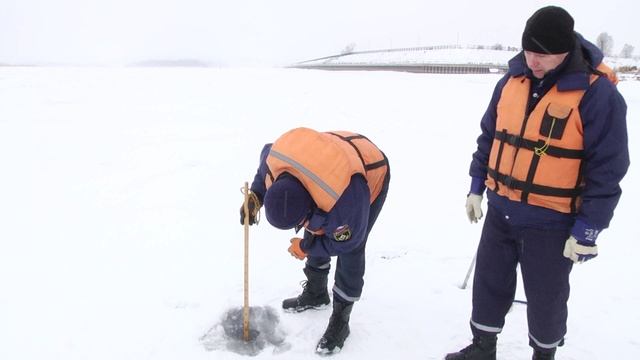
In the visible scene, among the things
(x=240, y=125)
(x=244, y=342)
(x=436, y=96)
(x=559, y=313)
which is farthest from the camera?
(x=436, y=96)

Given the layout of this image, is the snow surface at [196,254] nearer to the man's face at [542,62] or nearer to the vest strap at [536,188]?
the vest strap at [536,188]

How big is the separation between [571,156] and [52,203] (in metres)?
4.93

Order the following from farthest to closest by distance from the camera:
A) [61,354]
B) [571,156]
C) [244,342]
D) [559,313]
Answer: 1. [244,342]
2. [61,354]
3. [559,313]
4. [571,156]

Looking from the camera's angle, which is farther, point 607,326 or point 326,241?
point 607,326

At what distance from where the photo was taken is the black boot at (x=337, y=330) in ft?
9.67

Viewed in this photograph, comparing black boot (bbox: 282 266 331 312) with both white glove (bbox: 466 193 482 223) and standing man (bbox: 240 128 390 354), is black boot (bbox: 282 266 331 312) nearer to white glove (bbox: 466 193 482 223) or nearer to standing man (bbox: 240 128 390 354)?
standing man (bbox: 240 128 390 354)

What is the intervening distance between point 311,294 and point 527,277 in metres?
1.56

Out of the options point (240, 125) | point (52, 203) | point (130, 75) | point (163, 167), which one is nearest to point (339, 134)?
point (52, 203)

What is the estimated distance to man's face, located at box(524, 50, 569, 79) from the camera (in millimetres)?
2062

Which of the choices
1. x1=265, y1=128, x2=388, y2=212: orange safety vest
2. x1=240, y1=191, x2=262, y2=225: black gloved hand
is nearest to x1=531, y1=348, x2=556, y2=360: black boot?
x1=265, y1=128, x2=388, y2=212: orange safety vest

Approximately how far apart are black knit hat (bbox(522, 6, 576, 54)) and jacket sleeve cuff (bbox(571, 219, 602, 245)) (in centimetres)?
82

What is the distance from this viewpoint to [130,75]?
15219 millimetres

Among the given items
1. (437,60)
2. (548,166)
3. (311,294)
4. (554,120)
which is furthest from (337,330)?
(437,60)

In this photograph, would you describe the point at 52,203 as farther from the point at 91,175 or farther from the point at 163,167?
the point at 163,167
